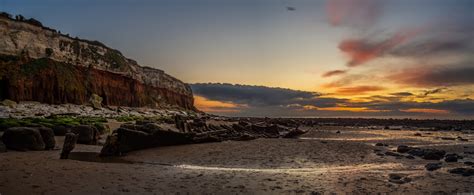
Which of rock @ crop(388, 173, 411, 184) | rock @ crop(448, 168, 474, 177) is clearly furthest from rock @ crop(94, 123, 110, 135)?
rock @ crop(448, 168, 474, 177)

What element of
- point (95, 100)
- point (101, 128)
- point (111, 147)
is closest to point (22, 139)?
point (111, 147)

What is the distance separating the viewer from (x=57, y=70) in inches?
2431

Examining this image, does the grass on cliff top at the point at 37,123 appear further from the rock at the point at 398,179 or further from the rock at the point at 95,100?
the rock at the point at 95,100

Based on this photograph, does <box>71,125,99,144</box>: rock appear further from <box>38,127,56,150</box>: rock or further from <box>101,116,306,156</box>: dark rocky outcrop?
<box>101,116,306,156</box>: dark rocky outcrop

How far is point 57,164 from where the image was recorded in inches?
526

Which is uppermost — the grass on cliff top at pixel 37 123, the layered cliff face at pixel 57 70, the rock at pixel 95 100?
the layered cliff face at pixel 57 70

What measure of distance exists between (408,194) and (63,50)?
6945cm

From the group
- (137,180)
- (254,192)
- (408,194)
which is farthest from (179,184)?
(408,194)

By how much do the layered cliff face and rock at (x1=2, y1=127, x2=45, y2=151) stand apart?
41.5 metres

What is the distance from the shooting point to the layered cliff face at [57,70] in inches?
2114

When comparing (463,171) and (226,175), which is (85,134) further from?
(463,171)

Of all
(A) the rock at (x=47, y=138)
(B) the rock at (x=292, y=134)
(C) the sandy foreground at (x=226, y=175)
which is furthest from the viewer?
(B) the rock at (x=292, y=134)

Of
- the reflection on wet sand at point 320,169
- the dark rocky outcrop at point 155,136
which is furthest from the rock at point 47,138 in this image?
the reflection on wet sand at point 320,169

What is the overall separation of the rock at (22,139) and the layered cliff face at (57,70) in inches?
1636
